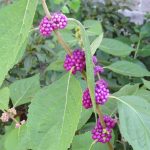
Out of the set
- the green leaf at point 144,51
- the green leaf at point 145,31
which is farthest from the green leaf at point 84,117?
the green leaf at point 145,31

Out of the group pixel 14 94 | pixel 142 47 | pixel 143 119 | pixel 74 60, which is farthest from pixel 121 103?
pixel 142 47

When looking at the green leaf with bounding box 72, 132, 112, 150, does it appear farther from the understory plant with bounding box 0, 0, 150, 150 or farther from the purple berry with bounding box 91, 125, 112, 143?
the purple berry with bounding box 91, 125, 112, 143

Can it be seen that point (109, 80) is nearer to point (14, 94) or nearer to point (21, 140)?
point (14, 94)

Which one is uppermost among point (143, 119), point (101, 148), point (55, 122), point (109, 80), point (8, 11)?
point (8, 11)

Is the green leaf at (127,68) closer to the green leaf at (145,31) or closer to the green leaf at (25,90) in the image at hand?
the green leaf at (25,90)

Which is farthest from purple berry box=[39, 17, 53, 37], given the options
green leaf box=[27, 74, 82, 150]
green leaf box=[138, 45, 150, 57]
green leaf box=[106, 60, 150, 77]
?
green leaf box=[138, 45, 150, 57]

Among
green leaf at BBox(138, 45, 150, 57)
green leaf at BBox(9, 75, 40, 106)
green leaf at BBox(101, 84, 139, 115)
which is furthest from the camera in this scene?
green leaf at BBox(138, 45, 150, 57)
